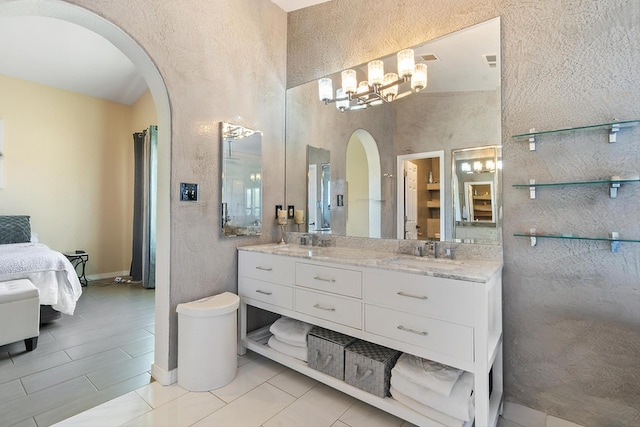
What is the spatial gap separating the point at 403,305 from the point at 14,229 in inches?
202

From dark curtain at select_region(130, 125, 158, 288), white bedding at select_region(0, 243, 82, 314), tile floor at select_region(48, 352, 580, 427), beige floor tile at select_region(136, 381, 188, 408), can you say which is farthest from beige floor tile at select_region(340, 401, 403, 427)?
dark curtain at select_region(130, 125, 158, 288)

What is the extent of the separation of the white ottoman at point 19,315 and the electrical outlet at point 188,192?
163 centimetres

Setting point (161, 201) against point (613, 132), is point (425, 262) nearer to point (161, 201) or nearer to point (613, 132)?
point (613, 132)

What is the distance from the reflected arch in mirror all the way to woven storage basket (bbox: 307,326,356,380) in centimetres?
82

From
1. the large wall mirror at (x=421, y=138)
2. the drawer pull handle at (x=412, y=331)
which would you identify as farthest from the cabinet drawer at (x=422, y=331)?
the large wall mirror at (x=421, y=138)

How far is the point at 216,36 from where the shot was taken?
2.27m

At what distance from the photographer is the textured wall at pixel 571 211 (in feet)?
4.80

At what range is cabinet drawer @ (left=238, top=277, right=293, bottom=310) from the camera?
2047 mm

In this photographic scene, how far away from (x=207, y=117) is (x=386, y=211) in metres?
1.52

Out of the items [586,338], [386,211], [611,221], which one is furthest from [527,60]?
[586,338]

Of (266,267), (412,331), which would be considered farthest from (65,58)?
(412,331)

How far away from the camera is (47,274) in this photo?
2.96 metres

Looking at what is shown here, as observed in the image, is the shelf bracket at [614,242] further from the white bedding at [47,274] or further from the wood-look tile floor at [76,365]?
the white bedding at [47,274]

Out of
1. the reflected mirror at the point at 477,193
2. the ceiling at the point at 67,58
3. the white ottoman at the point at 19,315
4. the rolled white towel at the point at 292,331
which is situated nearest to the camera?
the reflected mirror at the point at 477,193
